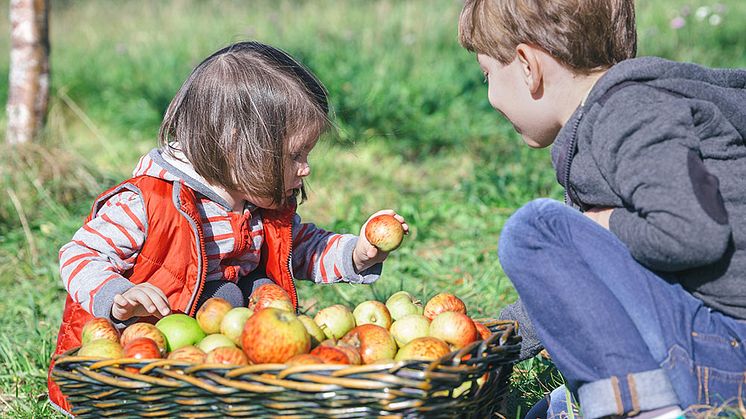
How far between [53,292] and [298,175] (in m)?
1.75

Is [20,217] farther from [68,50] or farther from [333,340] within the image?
[68,50]

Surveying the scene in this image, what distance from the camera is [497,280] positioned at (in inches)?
140

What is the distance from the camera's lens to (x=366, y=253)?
272 cm

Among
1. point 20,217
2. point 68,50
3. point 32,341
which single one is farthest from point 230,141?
point 68,50

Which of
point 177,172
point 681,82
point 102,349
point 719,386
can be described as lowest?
point 719,386

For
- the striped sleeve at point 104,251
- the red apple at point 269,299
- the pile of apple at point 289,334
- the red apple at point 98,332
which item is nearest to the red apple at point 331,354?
the pile of apple at point 289,334

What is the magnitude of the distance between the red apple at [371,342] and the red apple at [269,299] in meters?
0.23

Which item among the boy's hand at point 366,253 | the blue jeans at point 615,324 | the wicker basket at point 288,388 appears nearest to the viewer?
the wicker basket at point 288,388

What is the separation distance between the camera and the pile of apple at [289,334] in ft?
6.34

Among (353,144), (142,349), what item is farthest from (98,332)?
(353,144)

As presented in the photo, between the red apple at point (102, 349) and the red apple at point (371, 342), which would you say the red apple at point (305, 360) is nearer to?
the red apple at point (371, 342)

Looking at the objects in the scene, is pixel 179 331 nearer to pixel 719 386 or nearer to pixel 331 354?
pixel 331 354

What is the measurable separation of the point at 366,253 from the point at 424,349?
2.53ft

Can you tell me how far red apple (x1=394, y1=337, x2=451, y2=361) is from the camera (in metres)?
1.97
